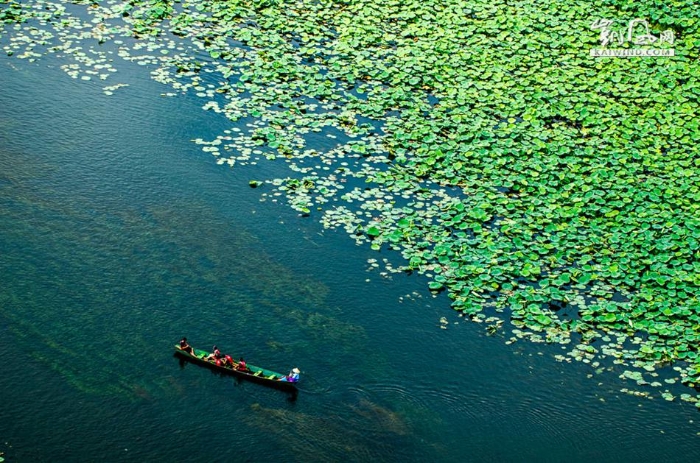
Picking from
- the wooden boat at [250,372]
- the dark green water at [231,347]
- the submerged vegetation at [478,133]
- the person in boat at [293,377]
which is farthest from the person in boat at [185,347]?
the submerged vegetation at [478,133]

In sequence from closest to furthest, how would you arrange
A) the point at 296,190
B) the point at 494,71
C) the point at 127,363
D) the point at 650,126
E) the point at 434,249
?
the point at 127,363, the point at 434,249, the point at 296,190, the point at 650,126, the point at 494,71

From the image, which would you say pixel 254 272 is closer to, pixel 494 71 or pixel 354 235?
pixel 354 235

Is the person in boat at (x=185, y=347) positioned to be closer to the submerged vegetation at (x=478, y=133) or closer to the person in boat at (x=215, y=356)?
the person in boat at (x=215, y=356)

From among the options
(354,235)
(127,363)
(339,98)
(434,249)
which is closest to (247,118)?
(339,98)

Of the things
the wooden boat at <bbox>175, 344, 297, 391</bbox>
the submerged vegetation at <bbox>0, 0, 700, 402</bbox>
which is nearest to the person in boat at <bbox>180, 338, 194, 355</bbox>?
the wooden boat at <bbox>175, 344, 297, 391</bbox>

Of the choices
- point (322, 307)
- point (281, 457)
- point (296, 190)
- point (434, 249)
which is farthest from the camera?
point (296, 190)

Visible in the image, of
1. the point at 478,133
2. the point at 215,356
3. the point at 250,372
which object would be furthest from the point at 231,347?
the point at 478,133
